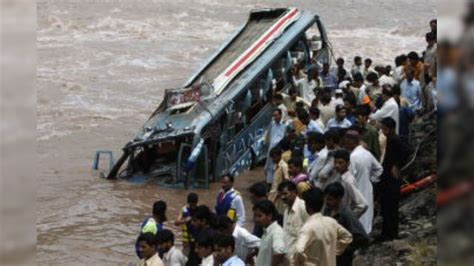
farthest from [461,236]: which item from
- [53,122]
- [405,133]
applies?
[53,122]

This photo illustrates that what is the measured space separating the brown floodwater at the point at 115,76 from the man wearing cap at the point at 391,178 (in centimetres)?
309

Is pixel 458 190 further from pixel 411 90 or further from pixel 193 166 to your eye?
pixel 193 166

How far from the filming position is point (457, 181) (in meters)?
1.35

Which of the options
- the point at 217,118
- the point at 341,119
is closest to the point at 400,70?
the point at 217,118

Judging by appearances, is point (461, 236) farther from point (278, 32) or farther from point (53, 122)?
point (53, 122)

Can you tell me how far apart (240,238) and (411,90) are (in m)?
5.15

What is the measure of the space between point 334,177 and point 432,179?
203 cm

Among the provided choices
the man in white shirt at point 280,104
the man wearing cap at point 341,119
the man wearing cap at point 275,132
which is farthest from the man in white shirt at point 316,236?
the man in white shirt at point 280,104

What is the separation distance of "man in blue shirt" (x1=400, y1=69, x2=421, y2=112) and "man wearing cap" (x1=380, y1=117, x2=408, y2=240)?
10.5 ft

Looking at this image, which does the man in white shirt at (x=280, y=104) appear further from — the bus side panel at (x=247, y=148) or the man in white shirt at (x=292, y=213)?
the man in white shirt at (x=292, y=213)

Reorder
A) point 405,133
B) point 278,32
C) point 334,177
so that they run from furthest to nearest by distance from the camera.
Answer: point 278,32
point 405,133
point 334,177

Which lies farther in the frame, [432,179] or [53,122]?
[53,122]

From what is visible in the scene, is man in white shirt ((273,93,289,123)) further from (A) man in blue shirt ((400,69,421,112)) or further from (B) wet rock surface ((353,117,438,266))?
(B) wet rock surface ((353,117,438,266))

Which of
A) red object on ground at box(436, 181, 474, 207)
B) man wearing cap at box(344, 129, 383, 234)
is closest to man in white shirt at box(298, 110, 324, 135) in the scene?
man wearing cap at box(344, 129, 383, 234)
